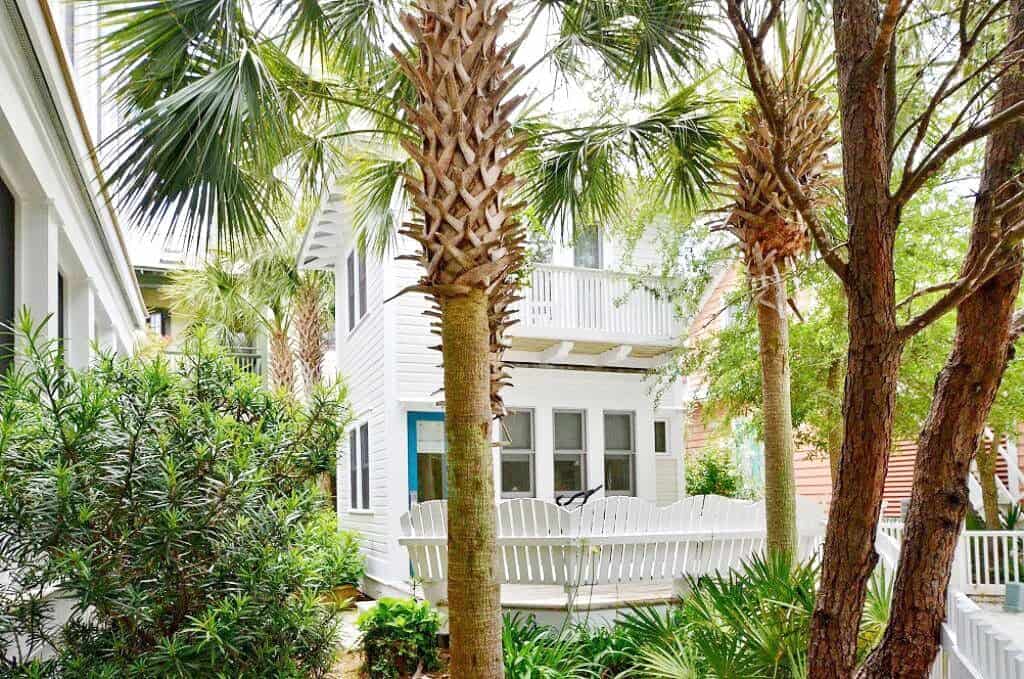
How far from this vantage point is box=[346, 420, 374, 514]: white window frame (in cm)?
1535

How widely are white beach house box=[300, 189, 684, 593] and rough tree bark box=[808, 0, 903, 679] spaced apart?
8825 millimetres

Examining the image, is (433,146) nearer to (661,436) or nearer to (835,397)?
(835,397)

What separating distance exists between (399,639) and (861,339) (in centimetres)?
581

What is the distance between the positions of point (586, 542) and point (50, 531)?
5.92 meters

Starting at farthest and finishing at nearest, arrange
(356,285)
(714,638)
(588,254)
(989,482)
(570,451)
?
1. (356,285)
2. (588,254)
3. (570,451)
4. (989,482)
5. (714,638)

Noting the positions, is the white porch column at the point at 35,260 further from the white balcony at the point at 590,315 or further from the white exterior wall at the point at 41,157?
the white balcony at the point at 590,315

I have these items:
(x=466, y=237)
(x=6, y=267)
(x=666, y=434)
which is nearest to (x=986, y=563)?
(x=666, y=434)

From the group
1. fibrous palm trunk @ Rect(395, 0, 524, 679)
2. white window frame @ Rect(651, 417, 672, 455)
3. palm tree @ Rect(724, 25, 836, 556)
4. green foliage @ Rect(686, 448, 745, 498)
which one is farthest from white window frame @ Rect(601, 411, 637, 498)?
fibrous palm trunk @ Rect(395, 0, 524, 679)

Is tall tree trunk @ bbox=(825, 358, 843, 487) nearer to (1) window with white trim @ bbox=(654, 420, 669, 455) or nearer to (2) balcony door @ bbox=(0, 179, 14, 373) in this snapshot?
(1) window with white trim @ bbox=(654, 420, 669, 455)

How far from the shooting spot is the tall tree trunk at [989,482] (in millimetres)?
14364

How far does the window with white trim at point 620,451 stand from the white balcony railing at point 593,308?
1639mm

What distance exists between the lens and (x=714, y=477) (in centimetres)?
1730

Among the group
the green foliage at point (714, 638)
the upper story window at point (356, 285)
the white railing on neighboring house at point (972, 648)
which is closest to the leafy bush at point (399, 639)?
the green foliage at point (714, 638)

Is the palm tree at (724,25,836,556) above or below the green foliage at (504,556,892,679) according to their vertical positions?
above
